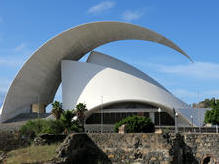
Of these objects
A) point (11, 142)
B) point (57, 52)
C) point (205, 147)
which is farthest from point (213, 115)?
point (57, 52)

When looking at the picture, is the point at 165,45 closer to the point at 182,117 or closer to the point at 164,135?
the point at 182,117

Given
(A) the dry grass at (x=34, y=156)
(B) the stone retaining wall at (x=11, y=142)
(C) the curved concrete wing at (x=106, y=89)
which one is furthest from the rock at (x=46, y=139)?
(C) the curved concrete wing at (x=106, y=89)

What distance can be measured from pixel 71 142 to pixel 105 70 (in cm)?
2750

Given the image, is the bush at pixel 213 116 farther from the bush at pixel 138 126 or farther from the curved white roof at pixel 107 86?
the bush at pixel 138 126

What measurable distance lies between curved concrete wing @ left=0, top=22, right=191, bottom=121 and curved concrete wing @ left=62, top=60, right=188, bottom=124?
2.55 metres

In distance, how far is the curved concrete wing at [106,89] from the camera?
36444 mm

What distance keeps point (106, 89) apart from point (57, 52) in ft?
28.6

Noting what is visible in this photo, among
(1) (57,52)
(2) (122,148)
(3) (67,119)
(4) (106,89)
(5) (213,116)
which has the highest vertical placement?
(1) (57,52)

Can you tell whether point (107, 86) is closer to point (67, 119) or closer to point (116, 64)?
point (116, 64)

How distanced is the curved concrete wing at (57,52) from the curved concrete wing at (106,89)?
255 cm

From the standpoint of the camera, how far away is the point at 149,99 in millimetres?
36000

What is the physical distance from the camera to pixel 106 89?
3775 cm

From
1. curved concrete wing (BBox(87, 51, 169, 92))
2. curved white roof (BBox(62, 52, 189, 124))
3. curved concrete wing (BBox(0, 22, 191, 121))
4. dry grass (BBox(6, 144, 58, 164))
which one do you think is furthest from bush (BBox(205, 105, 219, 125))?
dry grass (BBox(6, 144, 58, 164))

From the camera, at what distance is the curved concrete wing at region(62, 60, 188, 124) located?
36.4 metres
